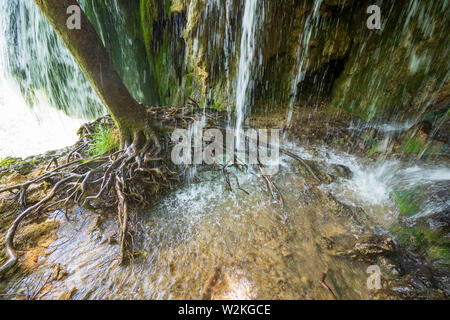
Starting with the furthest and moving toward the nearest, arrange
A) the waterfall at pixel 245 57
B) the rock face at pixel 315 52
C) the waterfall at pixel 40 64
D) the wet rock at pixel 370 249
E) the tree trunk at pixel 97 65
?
1. the waterfall at pixel 40 64
2. the waterfall at pixel 245 57
3. the rock face at pixel 315 52
4. the tree trunk at pixel 97 65
5. the wet rock at pixel 370 249

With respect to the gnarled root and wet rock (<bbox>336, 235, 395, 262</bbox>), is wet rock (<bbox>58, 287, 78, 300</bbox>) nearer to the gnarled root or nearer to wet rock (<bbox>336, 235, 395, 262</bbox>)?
the gnarled root

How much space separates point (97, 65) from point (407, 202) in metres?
5.57

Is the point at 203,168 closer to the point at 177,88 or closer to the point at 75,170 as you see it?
the point at 75,170

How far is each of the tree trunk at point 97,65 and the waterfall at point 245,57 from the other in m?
2.62

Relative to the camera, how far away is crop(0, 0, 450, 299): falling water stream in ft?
6.82

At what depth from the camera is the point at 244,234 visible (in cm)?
270

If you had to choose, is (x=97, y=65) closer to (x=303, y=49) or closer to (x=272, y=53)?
(x=272, y=53)

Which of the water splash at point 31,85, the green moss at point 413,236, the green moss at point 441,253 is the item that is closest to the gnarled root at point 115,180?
the green moss at point 413,236

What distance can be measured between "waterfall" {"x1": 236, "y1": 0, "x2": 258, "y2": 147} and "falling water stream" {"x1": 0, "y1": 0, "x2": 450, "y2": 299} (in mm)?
27

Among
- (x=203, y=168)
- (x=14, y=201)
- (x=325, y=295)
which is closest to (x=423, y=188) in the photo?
(x=325, y=295)

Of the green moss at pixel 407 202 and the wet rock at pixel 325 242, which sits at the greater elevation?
the green moss at pixel 407 202

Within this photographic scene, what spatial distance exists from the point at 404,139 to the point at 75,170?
7312 mm

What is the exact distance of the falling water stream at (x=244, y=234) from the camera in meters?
2.08

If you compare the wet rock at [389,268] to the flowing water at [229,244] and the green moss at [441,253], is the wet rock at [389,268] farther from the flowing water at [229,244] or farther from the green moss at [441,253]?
the green moss at [441,253]
